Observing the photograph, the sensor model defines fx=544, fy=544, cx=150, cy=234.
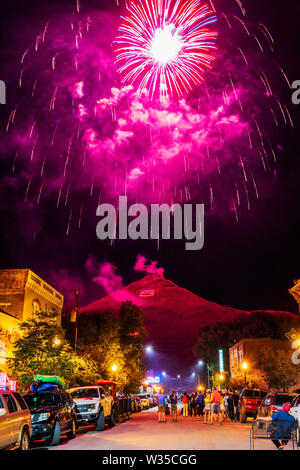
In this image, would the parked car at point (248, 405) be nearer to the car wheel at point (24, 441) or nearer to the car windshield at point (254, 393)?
the car windshield at point (254, 393)

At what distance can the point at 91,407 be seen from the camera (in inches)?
879

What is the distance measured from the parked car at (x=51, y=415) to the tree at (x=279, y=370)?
3671 centimetres

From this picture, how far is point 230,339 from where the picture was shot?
94812 millimetres

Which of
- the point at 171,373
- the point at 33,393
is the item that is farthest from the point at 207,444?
the point at 171,373

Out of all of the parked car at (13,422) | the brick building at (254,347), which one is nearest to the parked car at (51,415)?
the parked car at (13,422)

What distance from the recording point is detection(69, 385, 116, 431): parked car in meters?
22.1

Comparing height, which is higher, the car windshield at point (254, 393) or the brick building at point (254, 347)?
the brick building at point (254, 347)

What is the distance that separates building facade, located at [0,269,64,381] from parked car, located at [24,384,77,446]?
1026cm

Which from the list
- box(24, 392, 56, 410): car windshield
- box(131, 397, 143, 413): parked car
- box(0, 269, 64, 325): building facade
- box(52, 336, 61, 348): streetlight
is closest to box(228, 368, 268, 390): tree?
box(131, 397, 143, 413): parked car

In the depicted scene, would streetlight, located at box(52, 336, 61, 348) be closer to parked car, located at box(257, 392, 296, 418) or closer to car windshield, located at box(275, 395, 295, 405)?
parked car, located at box(257, 392, 296, 418)

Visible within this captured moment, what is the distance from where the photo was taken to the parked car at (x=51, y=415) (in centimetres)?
1580

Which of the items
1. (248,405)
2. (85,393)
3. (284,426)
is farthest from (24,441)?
(248,405)

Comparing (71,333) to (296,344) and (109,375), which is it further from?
(296,344)
